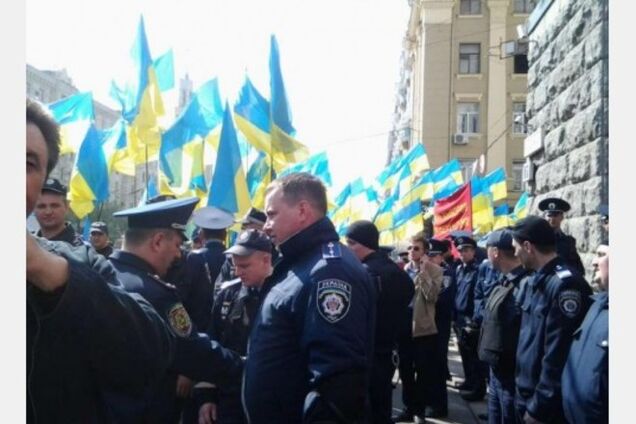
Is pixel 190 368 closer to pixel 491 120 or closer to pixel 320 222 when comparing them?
pixel 320 222

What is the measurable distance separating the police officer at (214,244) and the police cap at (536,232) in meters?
2.40

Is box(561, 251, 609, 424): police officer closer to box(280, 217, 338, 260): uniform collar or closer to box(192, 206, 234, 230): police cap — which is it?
box(280, 217, 338, 260): uniform collar

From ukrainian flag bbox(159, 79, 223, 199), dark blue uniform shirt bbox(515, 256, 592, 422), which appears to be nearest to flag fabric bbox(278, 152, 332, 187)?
ukrainian flag bbox(159, 79, 223, 199)

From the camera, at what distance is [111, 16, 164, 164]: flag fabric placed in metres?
10.5

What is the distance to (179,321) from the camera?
2.76 m

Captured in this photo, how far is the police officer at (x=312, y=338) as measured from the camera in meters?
2.43

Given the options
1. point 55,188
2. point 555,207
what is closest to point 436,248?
point 555,207

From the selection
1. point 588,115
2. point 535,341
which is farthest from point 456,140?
point 535,341

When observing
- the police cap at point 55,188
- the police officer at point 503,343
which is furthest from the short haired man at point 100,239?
the police officer at point 503,343

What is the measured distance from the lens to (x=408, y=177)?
604 inches

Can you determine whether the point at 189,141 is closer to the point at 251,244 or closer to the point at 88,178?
the point at 88,178

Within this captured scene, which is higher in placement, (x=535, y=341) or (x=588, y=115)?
(x=588, y=115)

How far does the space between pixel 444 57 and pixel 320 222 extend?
34.9 metres

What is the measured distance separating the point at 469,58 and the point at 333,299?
1406 inches
